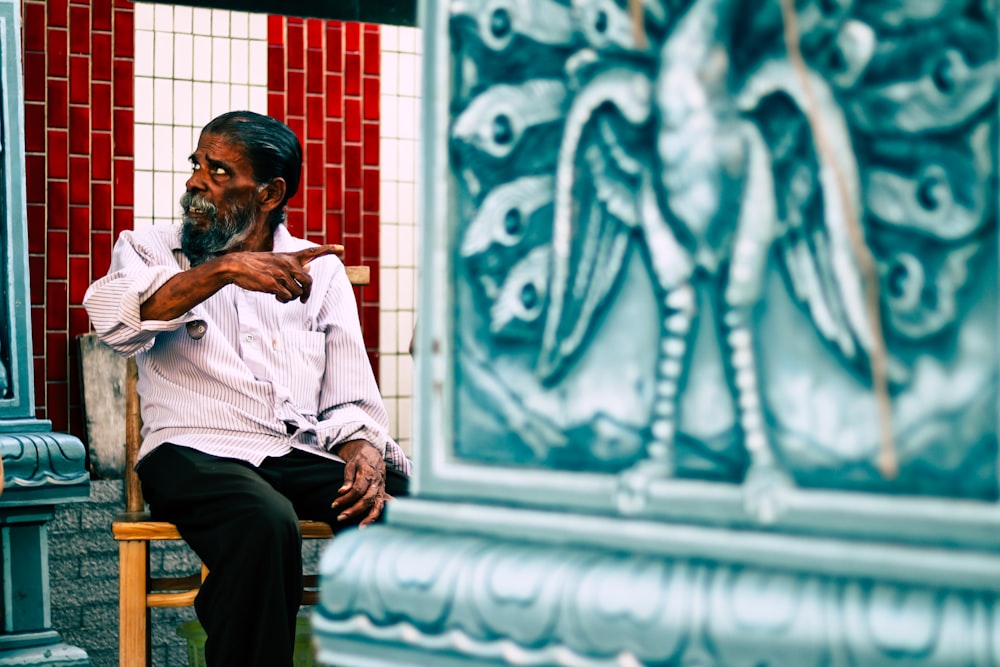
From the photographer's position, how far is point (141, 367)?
2.86 metres

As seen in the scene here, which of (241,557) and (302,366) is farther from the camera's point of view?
(302,366)

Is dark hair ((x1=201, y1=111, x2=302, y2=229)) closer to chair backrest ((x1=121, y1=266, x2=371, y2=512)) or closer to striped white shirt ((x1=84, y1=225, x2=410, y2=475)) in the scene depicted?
striped white shirt ((x1=84, y1=225, x2=410, y2=475))

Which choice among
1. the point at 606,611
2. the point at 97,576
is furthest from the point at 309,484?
the point at 606,611

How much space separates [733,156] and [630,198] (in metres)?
0.09

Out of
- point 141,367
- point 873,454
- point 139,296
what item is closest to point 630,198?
point 873,454

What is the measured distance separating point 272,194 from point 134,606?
114 cm

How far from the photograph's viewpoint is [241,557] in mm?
2398

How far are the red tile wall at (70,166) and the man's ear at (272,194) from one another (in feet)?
4.92

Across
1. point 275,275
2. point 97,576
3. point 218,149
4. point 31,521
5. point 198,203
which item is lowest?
point 97,576

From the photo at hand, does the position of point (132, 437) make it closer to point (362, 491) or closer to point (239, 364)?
point (239, 364)

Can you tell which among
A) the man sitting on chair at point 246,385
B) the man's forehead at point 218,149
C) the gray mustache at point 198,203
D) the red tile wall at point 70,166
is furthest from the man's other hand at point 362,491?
the red tile wall at point 70,166

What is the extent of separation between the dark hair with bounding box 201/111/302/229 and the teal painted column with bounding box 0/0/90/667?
52 cm

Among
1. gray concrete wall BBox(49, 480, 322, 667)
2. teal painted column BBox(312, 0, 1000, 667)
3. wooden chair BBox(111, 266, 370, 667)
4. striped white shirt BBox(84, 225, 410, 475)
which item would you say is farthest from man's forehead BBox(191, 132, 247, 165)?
teal painted column BBox(312, 0, 1000, 667)

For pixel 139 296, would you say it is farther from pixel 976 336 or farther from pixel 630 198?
pixel 976 336
